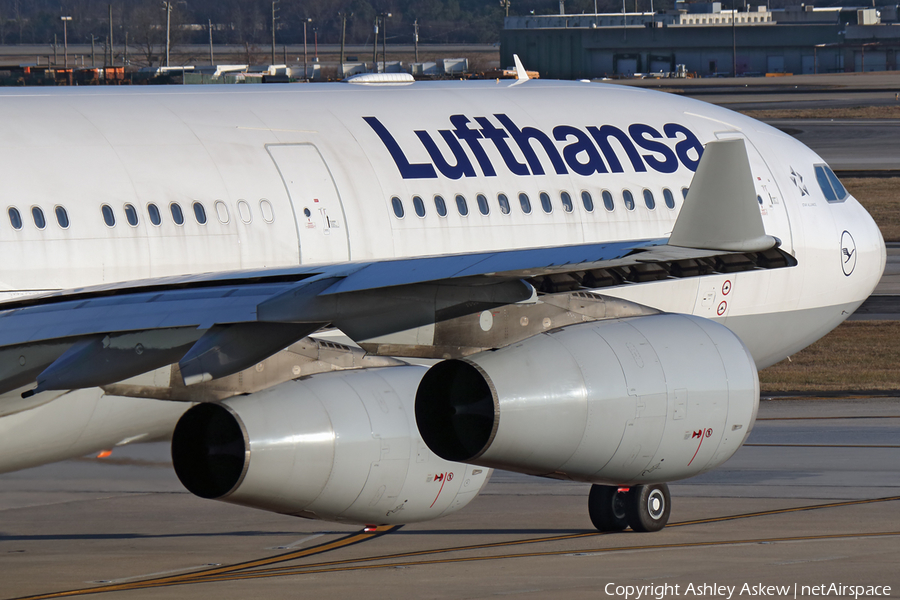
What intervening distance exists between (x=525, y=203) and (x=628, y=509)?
14.3ft

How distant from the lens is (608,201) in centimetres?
1961

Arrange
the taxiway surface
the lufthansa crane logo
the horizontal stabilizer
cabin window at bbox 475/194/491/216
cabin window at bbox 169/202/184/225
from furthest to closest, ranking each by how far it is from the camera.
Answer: the lufthansa crane logo → cabin window at bbox 475/194/491/216 → the taxiway surface → cabin window at bbox 169/202/184/225 → the horizontal stabilizer

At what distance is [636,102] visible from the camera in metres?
21.2

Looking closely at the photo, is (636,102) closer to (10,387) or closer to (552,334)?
(552,334)

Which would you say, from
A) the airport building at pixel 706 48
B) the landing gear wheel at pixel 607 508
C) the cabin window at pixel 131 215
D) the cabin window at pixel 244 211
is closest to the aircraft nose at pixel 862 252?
the landing gear wheel at pixel 607 508

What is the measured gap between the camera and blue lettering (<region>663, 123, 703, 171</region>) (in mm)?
20625

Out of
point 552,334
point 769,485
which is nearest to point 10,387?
point 552,334

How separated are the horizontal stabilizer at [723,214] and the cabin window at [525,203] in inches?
310

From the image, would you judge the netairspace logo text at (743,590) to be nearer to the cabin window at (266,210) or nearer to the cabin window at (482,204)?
the cabin window at (482,204)

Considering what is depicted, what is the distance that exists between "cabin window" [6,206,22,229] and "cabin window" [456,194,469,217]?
19.1ft

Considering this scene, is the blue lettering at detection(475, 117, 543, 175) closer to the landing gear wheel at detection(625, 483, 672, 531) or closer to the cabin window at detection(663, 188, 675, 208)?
the cabin window at detection(663, 188, 675, 208)

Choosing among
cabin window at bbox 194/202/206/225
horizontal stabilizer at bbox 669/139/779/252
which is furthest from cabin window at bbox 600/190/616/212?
horizontal stabilizer at bbox 669/139/779/252

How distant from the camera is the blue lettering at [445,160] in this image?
720 inches

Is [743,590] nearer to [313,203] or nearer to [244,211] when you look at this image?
[313,203]
